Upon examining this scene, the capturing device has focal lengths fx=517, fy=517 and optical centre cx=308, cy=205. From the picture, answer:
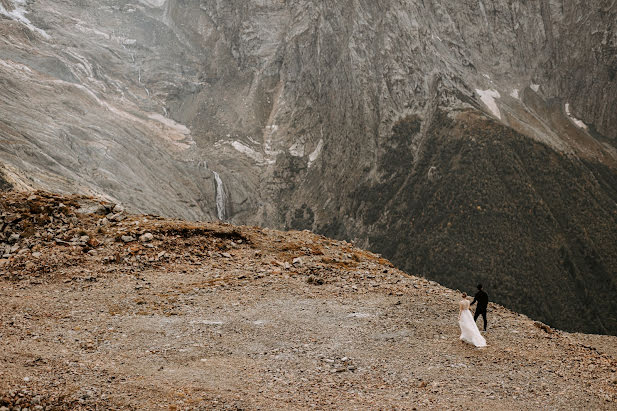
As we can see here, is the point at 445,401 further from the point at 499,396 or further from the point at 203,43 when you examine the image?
the point at 203,43

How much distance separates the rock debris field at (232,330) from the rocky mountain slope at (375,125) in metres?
44.7

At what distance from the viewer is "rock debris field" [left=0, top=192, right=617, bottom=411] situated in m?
12.8

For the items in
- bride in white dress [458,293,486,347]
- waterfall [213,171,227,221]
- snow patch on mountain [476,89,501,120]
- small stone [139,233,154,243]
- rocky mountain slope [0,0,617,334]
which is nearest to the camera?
bride in white dress [458,293,486,347]

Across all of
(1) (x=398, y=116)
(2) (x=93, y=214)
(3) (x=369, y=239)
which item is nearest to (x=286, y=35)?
(1) (x=398, y=116)

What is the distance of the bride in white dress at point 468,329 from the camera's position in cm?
1608

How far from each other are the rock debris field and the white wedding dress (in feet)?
1.45

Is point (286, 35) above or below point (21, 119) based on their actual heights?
above

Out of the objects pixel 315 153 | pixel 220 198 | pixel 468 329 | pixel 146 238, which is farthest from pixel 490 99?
pixel 468 329

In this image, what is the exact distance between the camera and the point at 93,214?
24.2 meters

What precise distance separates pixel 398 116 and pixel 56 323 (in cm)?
9374

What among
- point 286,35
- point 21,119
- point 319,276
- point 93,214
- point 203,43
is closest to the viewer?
point 319,276

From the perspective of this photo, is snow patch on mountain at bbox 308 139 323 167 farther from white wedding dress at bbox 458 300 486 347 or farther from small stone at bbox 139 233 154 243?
white wedding dress at bbox 458 300 486 347

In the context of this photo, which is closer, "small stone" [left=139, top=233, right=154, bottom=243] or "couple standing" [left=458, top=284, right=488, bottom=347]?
"couple standing" [left=458, top=284, right=488, bottom=347]

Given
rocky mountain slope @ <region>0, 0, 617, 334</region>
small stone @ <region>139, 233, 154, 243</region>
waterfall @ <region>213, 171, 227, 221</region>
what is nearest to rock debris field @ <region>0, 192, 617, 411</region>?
small stone @ <region>139, 233, 154, 243</region>
